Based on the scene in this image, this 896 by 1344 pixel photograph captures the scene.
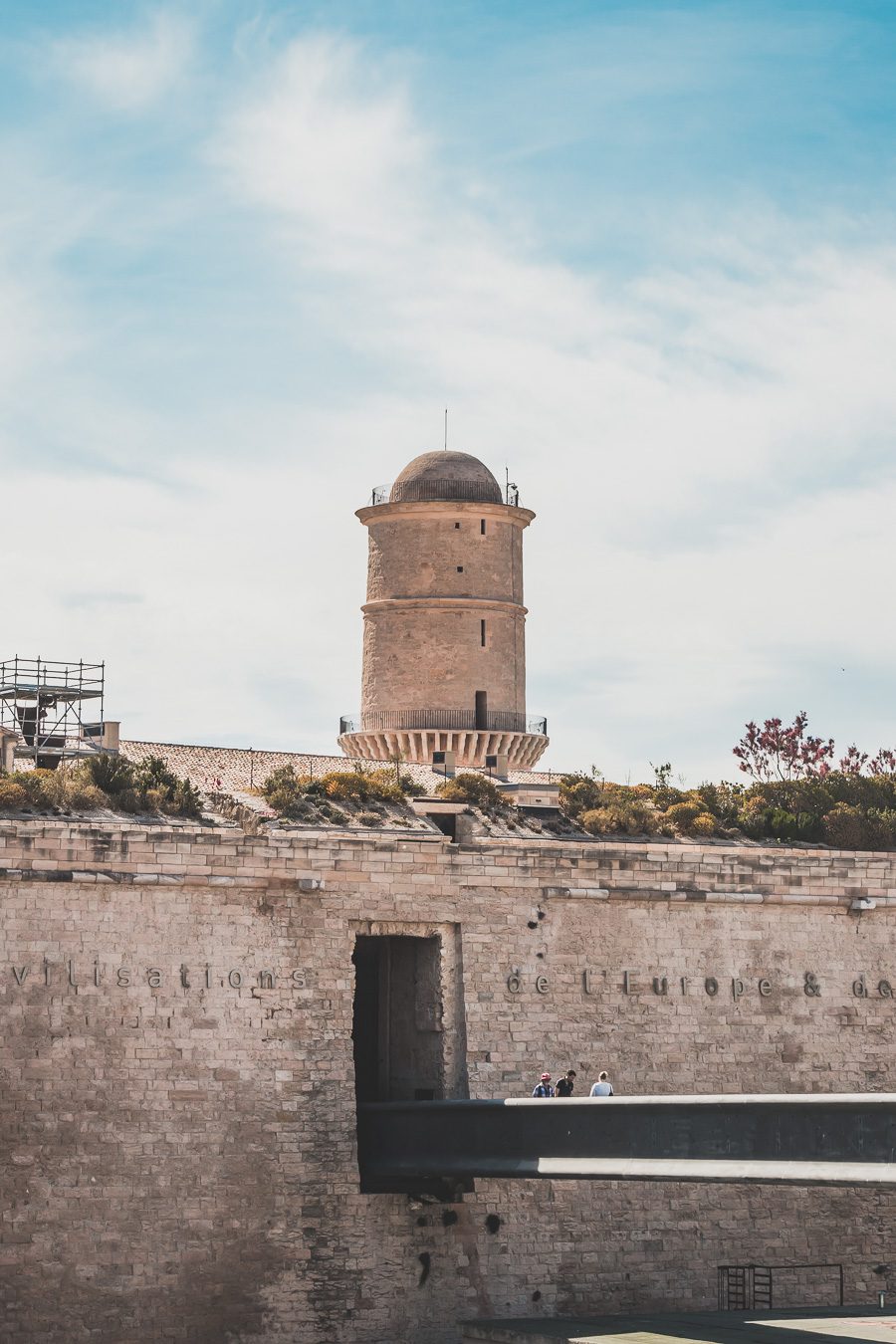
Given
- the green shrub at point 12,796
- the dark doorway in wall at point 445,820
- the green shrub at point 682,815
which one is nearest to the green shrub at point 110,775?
the green shrub at point 12,796

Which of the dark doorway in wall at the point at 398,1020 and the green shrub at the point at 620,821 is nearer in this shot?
the dark doorway in wall at the point at 398,1020

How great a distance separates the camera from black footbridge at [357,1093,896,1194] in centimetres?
1900

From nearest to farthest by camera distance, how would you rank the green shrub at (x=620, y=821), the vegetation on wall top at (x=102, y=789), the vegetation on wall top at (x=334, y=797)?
1. the vegetation on wall top at (x=102, y=789)
2. the vegetation on wall top at (x=334, y=797)
3. the green shrub at (x=620, y=821)

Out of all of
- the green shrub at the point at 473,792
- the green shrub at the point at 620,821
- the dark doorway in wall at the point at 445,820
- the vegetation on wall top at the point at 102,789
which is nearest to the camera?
the vegetation on wall top at the point at 102,789

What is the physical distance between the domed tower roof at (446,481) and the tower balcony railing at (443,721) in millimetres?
5704

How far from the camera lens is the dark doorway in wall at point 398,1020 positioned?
84.7 feet

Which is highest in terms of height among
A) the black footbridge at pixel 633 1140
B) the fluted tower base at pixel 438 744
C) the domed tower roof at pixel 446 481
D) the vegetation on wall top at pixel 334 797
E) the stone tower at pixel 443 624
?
the domed tower roof at pixel 446 481

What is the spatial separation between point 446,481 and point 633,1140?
36.3 metres

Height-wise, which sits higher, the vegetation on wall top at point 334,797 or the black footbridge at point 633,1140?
the vegetation on wall top at point 334,797

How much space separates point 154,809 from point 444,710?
674 inches

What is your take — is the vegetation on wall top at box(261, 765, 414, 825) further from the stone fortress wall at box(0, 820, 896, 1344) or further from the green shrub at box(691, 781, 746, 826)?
the stone fortress wall at box(0, 820, 896, 1344)

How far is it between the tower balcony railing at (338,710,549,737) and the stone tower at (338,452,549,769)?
0.09ft

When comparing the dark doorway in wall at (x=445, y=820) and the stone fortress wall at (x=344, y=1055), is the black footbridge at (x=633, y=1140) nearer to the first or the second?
the stone fortress wall at (x=344, y=1055)

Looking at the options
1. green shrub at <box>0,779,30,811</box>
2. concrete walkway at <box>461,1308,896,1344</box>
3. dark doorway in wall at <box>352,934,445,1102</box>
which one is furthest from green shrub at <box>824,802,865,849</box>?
concrete walkway at <box>461,1308,896,1344</box>
